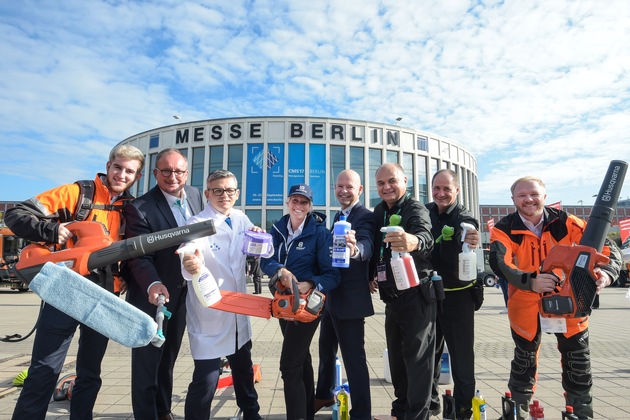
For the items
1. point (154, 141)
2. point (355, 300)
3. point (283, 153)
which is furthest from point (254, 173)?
point (355, 300)

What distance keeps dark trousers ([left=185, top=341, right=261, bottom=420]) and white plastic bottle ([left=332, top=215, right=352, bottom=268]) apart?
4.02 feet

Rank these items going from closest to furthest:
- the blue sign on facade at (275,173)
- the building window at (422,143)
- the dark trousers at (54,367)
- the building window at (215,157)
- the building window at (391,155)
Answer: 1. the dark trousers at (54,367)
2. the blue sign on facade at (275,173)
3. the building window at (215,157)
4. the building window at (391,155)
5. the building window at (422,143)

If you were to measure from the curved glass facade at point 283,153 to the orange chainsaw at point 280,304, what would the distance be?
29703 millimetres

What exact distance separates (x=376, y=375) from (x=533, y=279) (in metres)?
2.72

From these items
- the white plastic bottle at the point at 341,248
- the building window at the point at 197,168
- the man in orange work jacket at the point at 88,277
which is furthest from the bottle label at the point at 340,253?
the building window at the point at 197,168

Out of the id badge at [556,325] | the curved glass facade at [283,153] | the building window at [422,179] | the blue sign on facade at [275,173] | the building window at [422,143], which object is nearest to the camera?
the id badge at [556,325]

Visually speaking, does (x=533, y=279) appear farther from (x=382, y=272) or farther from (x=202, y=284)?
(x=202, y=284)

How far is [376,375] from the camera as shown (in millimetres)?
4961

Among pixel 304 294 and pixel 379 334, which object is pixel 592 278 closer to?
pixel 304 294

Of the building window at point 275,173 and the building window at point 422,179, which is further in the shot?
the building window at point 422,179

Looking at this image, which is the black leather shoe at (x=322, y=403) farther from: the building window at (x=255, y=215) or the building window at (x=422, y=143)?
the building window at (x=422, y=143)

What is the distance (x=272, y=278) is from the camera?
9.44 ft

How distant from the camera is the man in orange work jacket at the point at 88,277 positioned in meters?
2.67

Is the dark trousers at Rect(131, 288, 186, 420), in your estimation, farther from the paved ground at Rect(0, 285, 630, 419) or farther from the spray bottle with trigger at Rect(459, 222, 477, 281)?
the spray bottle with trigger at Rect(459, 222, 477, 281)
